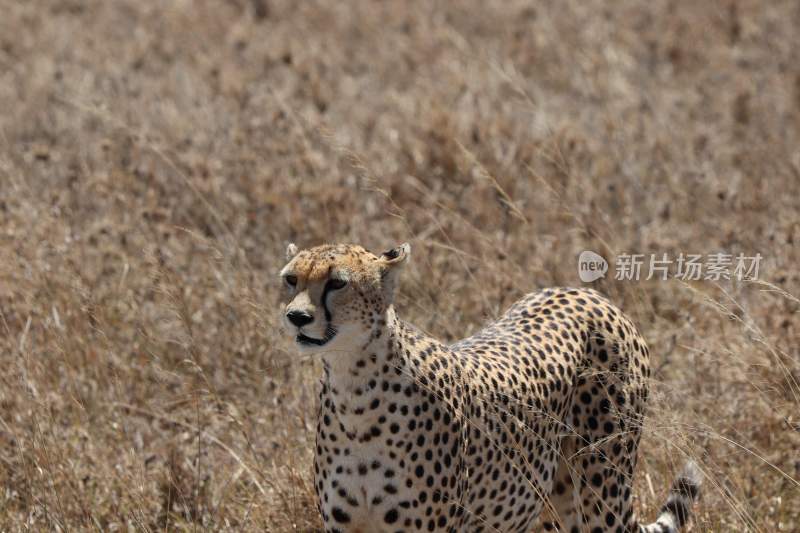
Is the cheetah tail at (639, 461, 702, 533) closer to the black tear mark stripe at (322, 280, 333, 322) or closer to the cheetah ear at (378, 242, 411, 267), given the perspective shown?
the cheetah ear at (378, 242, 411, 267)

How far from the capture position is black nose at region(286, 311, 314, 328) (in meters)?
2.62

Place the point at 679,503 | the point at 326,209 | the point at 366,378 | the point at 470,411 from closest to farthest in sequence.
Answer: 1. the point at 366,378
2. the point at 470,411
3. the point at 679,503
4. the point at 326,209

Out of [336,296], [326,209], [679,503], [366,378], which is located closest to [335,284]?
[336,296]

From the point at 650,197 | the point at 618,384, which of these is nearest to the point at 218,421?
the point at 618,384

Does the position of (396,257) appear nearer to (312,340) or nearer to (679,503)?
(312,340)

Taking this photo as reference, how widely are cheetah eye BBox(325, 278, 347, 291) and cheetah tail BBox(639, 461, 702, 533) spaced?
1.19m

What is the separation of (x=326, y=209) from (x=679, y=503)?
2133 millimetres

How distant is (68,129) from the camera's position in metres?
6.71

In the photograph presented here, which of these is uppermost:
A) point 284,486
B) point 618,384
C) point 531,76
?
point 618,384

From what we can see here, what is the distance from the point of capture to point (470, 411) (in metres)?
3.01

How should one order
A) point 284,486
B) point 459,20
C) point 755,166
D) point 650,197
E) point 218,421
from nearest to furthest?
point 284,486 → point 218,421 → point 650,197 → point 755,166 → point 459,20

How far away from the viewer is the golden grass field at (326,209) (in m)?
3.76

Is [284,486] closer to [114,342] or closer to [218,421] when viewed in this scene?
[218,421]

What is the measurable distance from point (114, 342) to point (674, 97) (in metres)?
4.19
